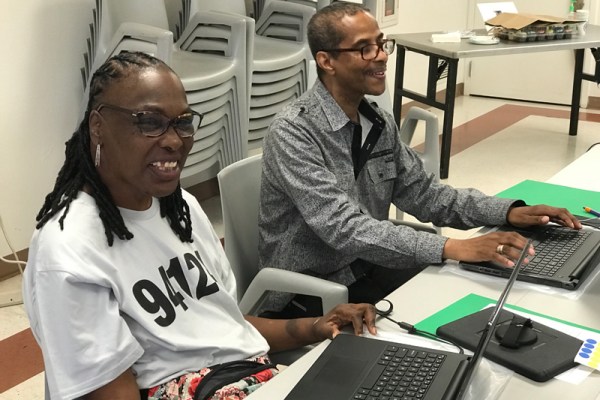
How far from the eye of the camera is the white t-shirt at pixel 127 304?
3.90 ft

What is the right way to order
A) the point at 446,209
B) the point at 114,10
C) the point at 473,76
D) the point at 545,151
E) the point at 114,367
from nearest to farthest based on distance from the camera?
the point at 114,367
the point at 446,209
the point at 114,10
the point at 545,151
the point at 473,76

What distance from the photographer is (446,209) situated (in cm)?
215

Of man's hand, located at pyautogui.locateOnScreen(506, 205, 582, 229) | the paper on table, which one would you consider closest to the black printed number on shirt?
man's hand, located at pyautogui.locateOnScreen(506, 205, 582, 229)

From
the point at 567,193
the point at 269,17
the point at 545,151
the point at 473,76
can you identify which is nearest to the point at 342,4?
the point at 567,193

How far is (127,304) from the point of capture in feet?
4.17

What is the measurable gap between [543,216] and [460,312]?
50 cm

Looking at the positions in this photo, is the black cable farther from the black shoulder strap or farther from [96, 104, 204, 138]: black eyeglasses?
the black shoulder strap

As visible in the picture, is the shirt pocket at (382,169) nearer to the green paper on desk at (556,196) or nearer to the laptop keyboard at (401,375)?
the green paper on desk at (556,196)

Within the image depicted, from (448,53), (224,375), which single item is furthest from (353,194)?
(448,53)

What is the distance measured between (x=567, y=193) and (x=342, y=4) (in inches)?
32.5

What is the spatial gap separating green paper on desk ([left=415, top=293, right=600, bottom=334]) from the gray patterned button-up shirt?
0.67ft

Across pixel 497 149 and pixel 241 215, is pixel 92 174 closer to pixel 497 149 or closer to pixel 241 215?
pixel 241 215

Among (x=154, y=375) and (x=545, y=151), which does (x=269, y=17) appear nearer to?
(x=545, y=151)

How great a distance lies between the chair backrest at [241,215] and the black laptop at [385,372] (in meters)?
0.70
